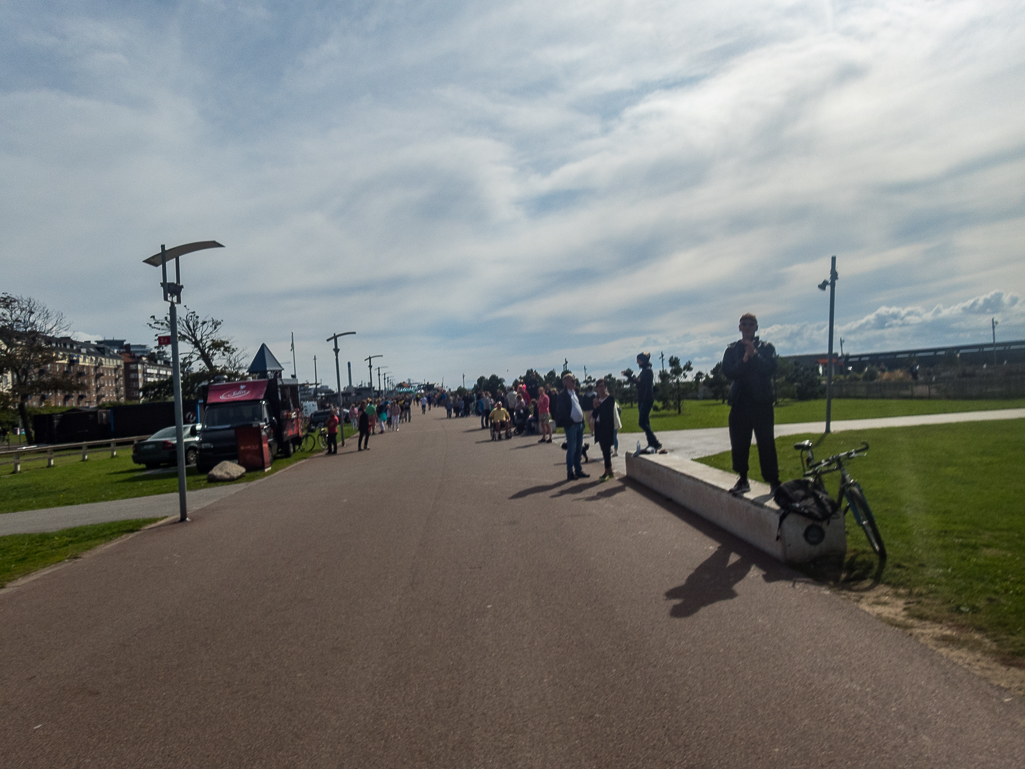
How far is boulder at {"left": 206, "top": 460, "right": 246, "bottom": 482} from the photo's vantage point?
1861 centimetres

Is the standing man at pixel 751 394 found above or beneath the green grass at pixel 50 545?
above

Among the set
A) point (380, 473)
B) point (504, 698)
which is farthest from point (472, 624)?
point (380, 473)

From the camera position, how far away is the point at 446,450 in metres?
22.7

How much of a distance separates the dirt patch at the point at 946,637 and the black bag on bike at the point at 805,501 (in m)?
0.84

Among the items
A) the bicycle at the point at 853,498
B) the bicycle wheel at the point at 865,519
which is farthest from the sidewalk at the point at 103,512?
the bicycle wheel at the point at 865,519

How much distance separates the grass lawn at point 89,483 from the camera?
17.1 metres

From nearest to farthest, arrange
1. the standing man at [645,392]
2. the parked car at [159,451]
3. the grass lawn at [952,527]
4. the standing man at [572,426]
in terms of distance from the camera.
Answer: the grass lawn at [952,527] → the standing man at [572,426] → the standing man at [645,392] → the parked car at [159,451]

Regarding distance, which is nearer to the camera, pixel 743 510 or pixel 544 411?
pixel 743 510

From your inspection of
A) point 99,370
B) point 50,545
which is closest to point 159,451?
point 50,545

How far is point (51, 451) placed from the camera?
31.7m

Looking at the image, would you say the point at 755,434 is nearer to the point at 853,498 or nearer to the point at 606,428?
the point at 853,498

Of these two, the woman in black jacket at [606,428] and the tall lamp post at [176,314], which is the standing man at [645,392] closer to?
the woman in black jacket at [606,428]

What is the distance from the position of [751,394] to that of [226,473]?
1494cm

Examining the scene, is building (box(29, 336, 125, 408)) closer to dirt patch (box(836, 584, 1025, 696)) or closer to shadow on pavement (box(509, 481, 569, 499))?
shadow on pavement (box(509, 481, 569, 499))
